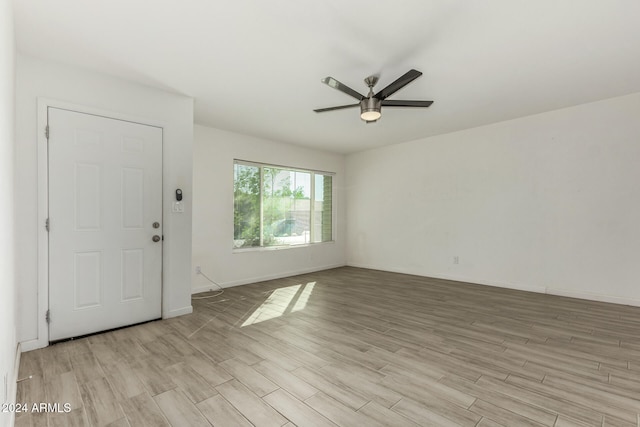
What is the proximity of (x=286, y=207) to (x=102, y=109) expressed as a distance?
335 cm

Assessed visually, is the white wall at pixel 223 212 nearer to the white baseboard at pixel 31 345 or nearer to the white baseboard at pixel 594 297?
the white baseboard at pixel 31 345

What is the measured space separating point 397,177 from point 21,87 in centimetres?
537

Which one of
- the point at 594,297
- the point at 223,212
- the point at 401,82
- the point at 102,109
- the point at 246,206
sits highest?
the point at 401,82

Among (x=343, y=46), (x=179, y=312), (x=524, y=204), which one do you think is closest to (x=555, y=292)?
(x=524, y=204)

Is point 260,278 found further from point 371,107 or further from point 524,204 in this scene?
point 524,204

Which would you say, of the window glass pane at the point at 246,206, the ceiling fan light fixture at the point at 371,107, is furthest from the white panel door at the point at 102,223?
the ceiling fan light fixture at the point at 371,107

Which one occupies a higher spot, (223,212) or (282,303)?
(223,212)

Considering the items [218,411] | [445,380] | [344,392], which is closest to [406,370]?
[445,380]

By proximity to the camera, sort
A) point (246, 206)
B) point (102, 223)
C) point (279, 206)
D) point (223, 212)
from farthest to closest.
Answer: point (279, 206)
point (246, 206)
point (223, 212)
point (102, 223)

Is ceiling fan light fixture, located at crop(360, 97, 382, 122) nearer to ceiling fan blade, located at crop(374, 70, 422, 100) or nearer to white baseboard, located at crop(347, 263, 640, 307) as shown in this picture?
ceiling fan blade, located at crop(374, 70, 422, 100)

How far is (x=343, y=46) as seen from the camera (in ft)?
8.27

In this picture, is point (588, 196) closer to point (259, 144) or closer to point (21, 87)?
point (259, 144)

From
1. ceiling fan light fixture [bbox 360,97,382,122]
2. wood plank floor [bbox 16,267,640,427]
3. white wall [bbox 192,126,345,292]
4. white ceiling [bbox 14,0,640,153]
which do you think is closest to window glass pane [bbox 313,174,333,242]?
white wall [bbox 192,126,345,292]

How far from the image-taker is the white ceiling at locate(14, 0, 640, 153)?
6.83ft
